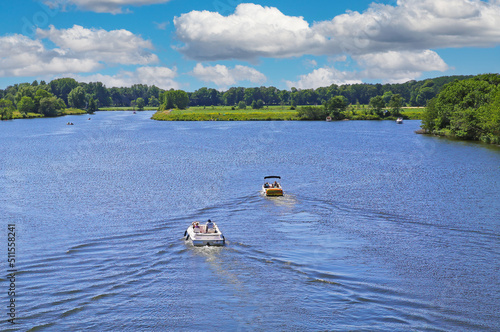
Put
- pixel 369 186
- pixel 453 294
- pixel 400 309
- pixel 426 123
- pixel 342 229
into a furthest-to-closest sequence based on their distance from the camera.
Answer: pixel 426 123 → pixel 369 186 → pixel 342 229 → pixel 453 294 → pixel 400 309

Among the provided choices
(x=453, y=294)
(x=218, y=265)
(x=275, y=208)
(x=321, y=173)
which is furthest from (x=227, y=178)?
(x=453, y=294)

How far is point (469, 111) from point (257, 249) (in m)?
113

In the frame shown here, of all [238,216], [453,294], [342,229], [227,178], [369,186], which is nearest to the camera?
[453,294]

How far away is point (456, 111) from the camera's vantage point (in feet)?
466

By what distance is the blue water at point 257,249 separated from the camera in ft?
101

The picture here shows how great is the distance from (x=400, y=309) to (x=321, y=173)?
51.6 meters

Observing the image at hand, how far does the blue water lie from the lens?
30734mm

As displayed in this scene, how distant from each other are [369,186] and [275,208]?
19351 mm

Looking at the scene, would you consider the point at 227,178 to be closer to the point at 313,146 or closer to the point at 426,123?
the point at 313,146

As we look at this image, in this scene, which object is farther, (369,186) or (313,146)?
(313,146)

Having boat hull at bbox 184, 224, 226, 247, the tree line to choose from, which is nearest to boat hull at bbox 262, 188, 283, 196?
boat hull at bbox 184, 224, 226, 247

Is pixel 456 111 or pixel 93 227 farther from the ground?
pixel 456 111

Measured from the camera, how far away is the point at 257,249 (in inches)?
1660

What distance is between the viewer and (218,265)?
38406 millimetres
